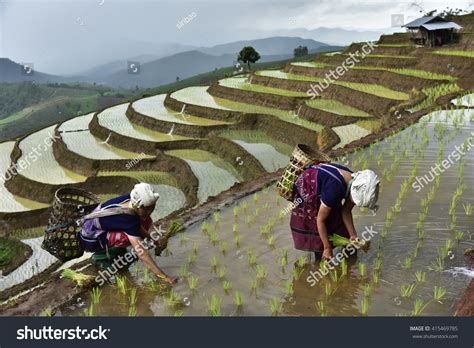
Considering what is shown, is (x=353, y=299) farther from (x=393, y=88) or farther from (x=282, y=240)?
(x=393, y=88)

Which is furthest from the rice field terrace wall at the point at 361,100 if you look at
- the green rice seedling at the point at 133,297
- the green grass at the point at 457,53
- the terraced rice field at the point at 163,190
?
the green rice seedling at the point at 133,297

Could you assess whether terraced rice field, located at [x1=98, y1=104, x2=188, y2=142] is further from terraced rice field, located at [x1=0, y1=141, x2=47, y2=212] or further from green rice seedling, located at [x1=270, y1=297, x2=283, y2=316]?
green rice seedling, located at [x1=270, y1=297, x2=283, y2=316]

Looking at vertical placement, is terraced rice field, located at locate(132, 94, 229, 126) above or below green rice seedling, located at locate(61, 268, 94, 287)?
above

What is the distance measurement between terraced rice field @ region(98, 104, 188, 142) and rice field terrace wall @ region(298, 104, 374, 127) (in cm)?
456

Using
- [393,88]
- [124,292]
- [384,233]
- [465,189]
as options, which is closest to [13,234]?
[124,292]

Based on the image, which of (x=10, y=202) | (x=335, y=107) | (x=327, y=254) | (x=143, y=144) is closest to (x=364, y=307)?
(x=327, y=254)

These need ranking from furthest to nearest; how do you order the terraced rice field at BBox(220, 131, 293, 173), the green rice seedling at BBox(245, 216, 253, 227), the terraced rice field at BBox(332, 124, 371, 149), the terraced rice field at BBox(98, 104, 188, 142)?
the terraced rice field at BBox(98, 104, 188, 142) < the terraced rice field at BBox(220, 131, 293, 173) < the terraced rice field at BBox(332, 124, 371, 149) < the green rice seedling at BBox(245, 216, 253, 227)

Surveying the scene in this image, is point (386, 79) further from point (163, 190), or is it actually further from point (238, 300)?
point (238, 300)

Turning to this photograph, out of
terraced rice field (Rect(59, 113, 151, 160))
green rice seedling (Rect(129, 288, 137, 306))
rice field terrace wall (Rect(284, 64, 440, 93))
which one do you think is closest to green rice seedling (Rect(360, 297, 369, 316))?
green rice seedling (Rect(129, 288, 137, 306))

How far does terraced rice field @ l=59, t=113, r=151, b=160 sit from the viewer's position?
15.0m

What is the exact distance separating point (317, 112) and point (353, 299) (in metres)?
12.7

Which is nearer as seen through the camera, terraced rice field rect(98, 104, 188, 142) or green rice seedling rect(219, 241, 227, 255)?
green rice seedling rect(219, 241, 227, 255)

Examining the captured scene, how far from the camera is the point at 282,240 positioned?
5.59 m

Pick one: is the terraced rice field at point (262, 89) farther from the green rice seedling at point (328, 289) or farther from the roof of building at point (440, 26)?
the green rice seedling at point (328, 289)
